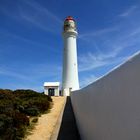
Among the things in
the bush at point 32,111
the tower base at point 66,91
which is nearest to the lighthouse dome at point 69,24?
the tower base at point 66,91

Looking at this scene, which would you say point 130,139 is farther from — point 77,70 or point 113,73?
point 77,70

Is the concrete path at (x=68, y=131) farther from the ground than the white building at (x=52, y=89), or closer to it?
closer to it

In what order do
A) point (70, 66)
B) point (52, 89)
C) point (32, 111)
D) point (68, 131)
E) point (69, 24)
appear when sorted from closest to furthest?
point (68, 131)
point (32, 111)
point (70, 66)
point (52, 89)
point (69, 24)

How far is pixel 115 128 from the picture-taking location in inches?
152

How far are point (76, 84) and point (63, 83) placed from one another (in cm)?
196

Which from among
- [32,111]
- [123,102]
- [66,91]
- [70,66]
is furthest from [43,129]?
[70,66]

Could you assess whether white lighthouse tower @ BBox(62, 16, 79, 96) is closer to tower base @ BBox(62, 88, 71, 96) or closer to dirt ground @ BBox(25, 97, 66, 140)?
tower base @ BBox(62, 88, 71, 96)

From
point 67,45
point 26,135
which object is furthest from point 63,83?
point 26,135

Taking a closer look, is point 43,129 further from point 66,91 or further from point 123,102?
point 66,91

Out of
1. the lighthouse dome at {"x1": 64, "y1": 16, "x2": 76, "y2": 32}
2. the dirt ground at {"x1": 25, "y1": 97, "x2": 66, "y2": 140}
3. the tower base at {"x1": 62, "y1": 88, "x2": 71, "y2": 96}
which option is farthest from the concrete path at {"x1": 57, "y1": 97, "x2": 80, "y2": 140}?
the lighthouse dome at {"x1": 64, "y1": 16, "x2": 76, "y2": 32}

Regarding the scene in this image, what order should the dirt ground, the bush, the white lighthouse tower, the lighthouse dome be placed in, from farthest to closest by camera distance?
the lighthouse dome
the white lighthouse tower
the bush
the dirt ground

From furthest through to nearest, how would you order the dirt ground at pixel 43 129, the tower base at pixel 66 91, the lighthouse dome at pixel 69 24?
the lighthouse dome at pixel 69 24 < the tower base at pixel 66 91 < the dirt ground at pixel 43 129

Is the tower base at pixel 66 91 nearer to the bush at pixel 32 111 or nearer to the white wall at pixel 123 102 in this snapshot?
the bush at pixel 32 111

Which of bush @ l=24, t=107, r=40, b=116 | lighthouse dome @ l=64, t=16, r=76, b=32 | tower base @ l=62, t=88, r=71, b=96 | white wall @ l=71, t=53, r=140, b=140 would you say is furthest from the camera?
lighthouse dome @ l=64, t=16, r=76, b=32
